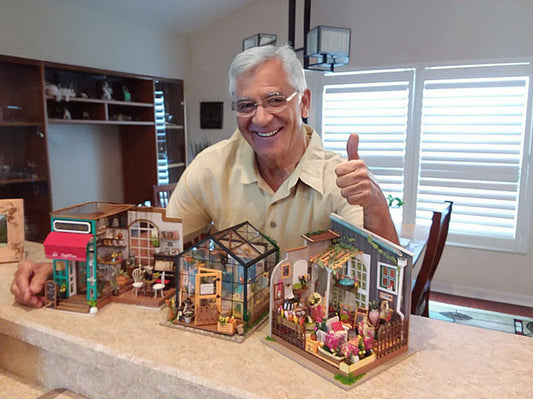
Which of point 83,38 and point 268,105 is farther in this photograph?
point 83,38

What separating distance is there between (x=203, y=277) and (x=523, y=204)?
10.7 ft

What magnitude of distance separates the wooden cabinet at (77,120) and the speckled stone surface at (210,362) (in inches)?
74.7

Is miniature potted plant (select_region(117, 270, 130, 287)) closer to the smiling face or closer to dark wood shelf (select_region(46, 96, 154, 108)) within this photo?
the smiling face

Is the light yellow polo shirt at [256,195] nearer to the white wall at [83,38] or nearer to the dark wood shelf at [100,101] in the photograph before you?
the dark wood shelf at [100,101]

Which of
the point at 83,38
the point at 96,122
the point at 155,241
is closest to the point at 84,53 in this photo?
the point at 83,38

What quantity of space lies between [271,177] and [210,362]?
654 mm

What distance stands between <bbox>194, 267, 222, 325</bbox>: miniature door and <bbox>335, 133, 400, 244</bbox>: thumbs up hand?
1.16 ft

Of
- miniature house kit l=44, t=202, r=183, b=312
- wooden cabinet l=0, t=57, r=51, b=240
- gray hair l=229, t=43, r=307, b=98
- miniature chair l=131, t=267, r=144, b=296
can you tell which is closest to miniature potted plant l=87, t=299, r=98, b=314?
miniature house kit l=44, t=202, r=183, b=312

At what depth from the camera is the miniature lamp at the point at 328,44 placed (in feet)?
7.64

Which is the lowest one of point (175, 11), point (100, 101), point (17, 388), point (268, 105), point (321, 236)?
point (17, 388)

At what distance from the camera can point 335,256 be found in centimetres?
90

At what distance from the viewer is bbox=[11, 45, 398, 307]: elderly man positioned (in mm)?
1095

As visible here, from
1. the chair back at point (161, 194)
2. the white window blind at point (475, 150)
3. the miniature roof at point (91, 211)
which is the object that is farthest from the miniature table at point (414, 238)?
the chair back at point (161, 194)

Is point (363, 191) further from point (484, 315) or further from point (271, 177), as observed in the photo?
point (484, 315)
